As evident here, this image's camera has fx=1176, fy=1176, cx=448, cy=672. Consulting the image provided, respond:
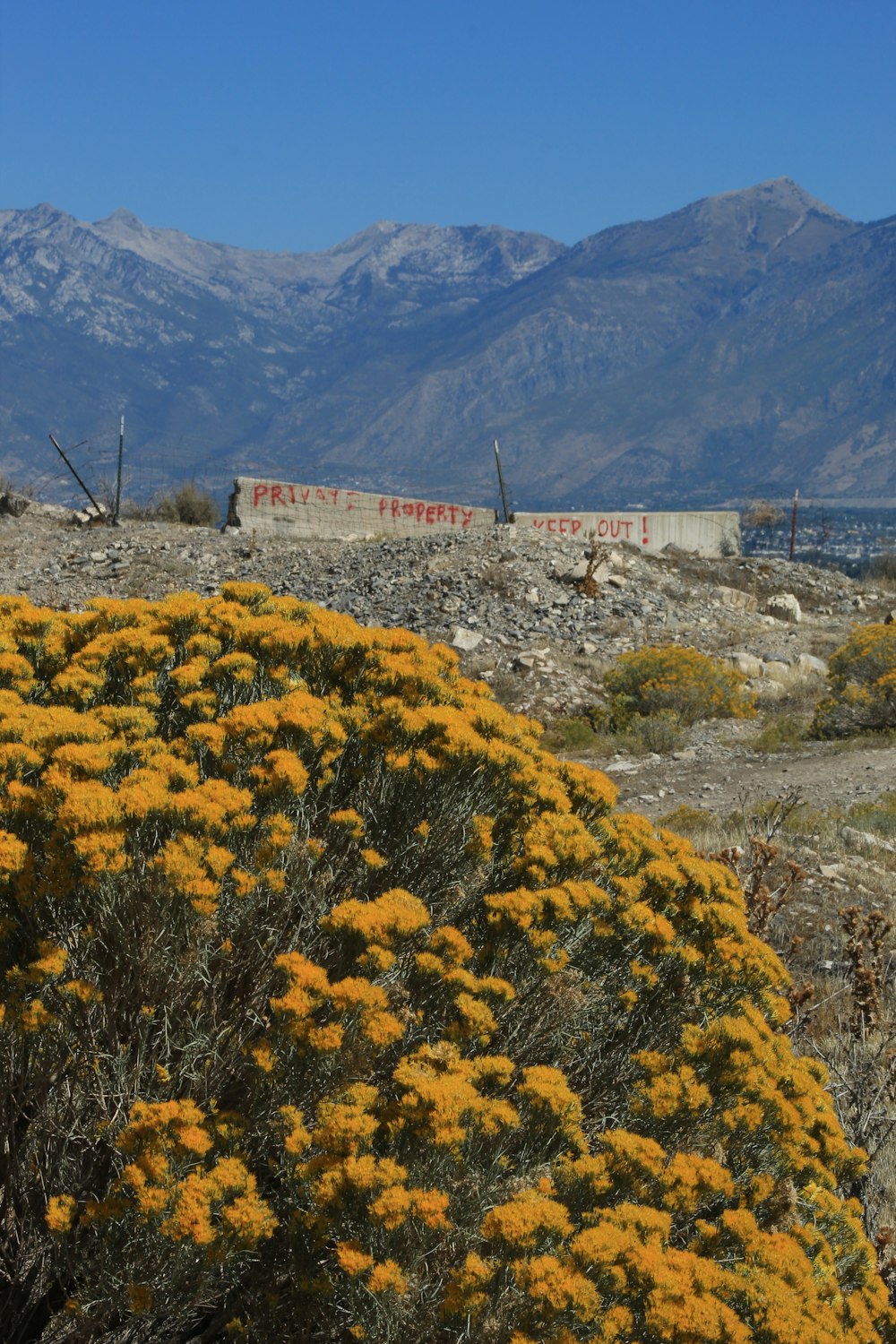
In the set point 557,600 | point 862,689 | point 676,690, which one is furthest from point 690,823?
point 557,600

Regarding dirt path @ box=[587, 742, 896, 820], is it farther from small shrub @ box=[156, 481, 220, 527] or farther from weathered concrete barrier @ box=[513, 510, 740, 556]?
small shrub @ box=[156, 481, 220, 527]

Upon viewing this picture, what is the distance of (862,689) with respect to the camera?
47.8ft

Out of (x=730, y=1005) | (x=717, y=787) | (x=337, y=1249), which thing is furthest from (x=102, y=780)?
(x=717, y=787)

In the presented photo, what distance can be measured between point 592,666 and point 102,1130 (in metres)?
16.7

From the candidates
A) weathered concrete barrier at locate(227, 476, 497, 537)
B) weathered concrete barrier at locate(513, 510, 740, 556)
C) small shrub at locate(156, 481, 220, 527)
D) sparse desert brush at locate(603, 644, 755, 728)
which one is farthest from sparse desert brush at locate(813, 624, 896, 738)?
small shrub at locate(156, 481, 220, 527)

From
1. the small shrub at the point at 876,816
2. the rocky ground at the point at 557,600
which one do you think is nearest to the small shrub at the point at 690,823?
the small shrub at the point at 876,816

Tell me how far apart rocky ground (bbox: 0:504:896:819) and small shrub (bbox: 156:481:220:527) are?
175 inches

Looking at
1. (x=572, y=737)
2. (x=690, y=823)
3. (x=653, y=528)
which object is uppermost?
(x=653, y=528)

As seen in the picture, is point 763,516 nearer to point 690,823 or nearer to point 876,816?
point 876,816

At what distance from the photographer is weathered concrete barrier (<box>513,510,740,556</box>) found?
115 feet

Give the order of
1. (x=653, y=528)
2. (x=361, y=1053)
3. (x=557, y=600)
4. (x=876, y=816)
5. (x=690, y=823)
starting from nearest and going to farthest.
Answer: (x=361, y=1053) → (x=690, y=823) → (x=876, y=816) → (x=557, y=600) → (x=653, y=528)

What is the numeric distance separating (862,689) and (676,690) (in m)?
2.56

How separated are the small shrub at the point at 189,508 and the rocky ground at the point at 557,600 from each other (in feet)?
14.6

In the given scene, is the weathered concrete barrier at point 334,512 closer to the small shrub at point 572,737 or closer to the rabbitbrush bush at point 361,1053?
the small shrub at point 572,737
